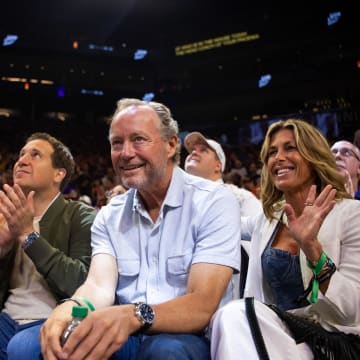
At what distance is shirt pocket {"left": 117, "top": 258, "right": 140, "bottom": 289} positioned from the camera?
165 cm

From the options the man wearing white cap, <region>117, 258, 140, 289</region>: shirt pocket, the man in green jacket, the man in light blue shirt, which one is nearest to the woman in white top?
the man in light blue shirt

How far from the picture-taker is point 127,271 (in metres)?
1.66

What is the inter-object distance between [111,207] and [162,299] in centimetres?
44

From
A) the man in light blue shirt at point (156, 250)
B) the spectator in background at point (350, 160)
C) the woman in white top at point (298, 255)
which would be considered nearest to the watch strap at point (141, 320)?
the man in light blue shirt at point (156, 250)

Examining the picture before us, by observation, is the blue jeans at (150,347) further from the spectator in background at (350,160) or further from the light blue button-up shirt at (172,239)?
the spectator in background at (350,160)

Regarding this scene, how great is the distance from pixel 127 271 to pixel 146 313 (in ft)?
1.09

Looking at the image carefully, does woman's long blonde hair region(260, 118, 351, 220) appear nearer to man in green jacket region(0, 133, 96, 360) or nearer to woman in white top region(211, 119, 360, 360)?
woman in white top region(211, 119, 360, 360)

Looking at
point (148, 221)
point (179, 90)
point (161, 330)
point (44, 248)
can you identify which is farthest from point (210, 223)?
point (179, 90)

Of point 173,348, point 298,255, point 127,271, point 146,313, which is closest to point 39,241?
point 127,271

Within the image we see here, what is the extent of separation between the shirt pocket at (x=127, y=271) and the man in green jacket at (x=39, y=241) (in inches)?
10.5

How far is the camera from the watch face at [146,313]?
133cm

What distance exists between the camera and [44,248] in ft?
6.01

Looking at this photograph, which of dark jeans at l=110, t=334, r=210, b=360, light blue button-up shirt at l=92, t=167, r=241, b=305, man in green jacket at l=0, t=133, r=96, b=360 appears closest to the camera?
dark jeans at l=110, t=334, r=210, b=360

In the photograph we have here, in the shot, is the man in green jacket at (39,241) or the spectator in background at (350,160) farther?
the spectator in background at (350,160)
